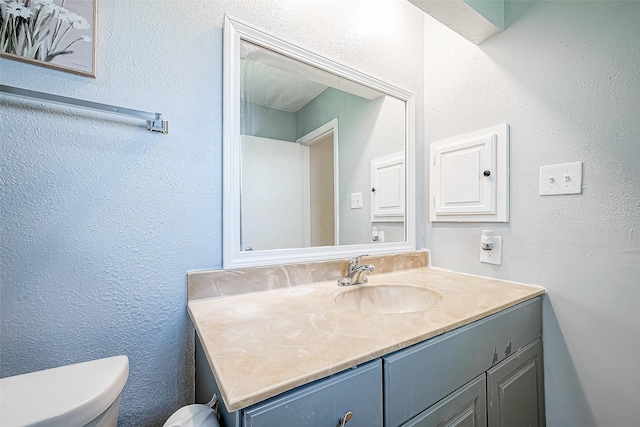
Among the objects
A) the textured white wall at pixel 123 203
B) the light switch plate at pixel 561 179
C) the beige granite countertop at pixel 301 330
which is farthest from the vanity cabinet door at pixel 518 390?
the textured white wall at pixel 123 203

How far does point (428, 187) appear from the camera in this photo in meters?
1.43

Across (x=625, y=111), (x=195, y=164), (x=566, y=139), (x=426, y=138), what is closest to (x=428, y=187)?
(x=426, y=138)

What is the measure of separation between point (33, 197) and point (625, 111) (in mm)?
1730

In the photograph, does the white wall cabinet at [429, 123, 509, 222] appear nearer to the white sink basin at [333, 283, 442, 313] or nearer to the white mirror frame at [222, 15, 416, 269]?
the white sink basin at [333, 283, 442, 313]

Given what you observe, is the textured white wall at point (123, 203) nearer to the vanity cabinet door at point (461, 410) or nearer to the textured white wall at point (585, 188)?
the vanity cabinet door at point (461, 410)

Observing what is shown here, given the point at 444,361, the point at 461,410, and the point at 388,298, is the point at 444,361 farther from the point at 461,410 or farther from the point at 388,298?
the point at 388,298

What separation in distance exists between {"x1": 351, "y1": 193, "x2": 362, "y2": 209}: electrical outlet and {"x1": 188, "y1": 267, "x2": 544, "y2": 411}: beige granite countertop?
0.41 m

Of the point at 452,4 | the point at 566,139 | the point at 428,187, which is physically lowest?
the point at 428,187

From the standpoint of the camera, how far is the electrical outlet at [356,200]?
1.28 metres

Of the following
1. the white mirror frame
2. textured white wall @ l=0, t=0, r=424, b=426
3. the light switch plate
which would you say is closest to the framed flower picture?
textured white wall @ l=0, t=0, r=424, b=426

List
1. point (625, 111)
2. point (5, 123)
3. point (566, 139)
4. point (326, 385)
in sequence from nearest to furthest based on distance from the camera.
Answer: point (326, 385), point (5, 123), point (625, 111), point (566, 139)

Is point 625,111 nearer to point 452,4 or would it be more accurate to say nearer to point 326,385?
point 452,4

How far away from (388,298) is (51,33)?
136cm

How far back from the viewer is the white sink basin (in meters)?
1.03
